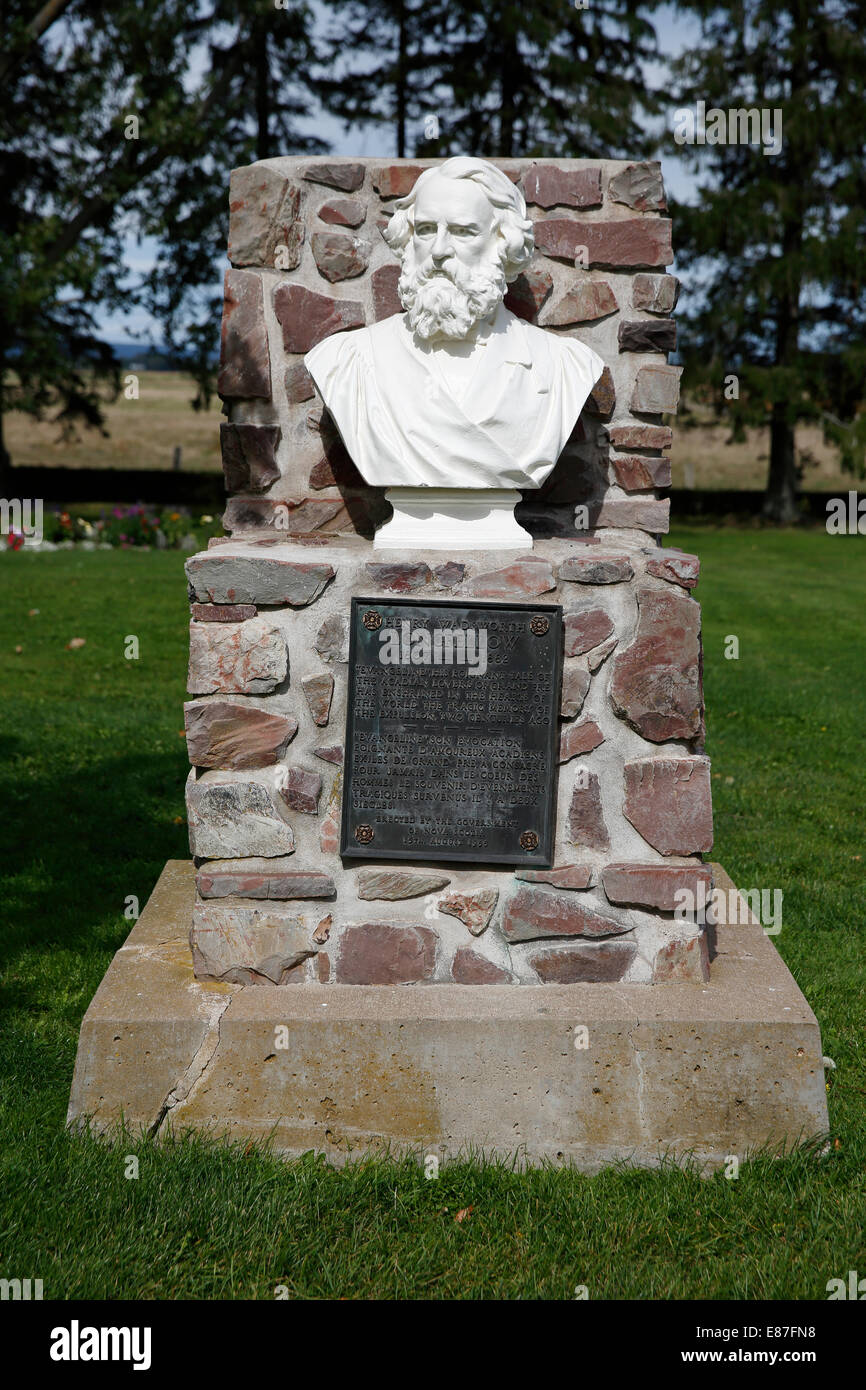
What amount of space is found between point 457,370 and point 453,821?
1221mm

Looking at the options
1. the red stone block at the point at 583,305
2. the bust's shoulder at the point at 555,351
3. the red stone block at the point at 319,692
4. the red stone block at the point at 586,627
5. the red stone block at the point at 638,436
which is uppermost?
the red stone block at the point at 583,305

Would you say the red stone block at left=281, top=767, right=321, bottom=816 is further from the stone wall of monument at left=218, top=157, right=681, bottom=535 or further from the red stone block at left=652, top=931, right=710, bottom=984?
the red stone block at left=652, top=931, right=710, bottom=984

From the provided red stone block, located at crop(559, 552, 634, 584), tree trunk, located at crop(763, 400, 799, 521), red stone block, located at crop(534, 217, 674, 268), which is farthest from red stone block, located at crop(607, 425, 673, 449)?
tree trunk, located at crop(763, 400, 799, 521)

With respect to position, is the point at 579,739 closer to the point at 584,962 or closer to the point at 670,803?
the point at 670,803

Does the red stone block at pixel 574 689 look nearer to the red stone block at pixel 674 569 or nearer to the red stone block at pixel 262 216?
the red stone block at pixel 674 569

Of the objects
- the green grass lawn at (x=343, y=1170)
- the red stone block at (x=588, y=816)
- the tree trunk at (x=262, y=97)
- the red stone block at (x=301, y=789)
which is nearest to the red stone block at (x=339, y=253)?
the red stone block at (x=301, y=789)

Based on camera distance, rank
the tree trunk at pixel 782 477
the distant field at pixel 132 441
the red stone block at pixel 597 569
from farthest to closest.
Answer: the distant field at pixel 132 441, the tree trunk at pixel 782 477, the red stone block at pixel 597 569

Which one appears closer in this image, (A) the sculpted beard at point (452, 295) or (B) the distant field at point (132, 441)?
(A) the sculpted beard at point (452, 295)

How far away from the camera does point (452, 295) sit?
127 inches

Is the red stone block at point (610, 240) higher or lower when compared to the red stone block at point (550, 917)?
Result: higher

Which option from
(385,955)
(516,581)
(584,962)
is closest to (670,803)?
(584,962)

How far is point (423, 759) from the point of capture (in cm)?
327

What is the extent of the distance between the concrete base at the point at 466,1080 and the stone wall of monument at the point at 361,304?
5.02ft

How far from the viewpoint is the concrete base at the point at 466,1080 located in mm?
3057
